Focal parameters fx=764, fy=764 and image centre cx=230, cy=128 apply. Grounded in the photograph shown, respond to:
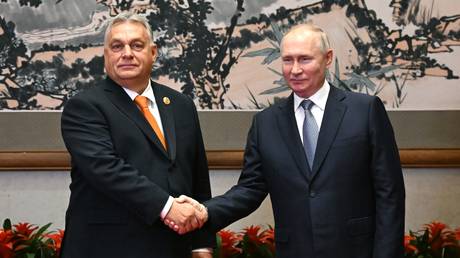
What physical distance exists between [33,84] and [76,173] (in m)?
1.45

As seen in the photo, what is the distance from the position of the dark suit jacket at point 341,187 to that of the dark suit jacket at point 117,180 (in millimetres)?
426

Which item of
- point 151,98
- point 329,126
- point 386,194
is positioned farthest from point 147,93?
point 386,194

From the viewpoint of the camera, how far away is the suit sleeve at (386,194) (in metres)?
2.84

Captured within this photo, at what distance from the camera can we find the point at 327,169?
9.55ft

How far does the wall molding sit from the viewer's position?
4227 millimetres

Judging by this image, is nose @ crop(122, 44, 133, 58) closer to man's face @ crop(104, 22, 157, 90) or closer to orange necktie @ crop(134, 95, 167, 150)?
man's face @ crop(104, 22, 157, 90)

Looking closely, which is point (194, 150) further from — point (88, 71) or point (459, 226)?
point (459, 226)

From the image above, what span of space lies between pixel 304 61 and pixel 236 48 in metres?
1.32

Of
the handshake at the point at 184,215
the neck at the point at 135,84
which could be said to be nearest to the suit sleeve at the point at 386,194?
the handshake at the point at 184,215

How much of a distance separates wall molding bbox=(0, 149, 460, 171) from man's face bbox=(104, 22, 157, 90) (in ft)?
4.17

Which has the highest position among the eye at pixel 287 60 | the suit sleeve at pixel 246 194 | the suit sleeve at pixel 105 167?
the eye at pixel 287 60

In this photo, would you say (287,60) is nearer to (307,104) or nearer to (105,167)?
(307,104)

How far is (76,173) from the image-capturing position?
3035 mm

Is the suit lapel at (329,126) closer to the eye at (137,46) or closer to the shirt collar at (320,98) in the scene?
the shirt collar at (320,98)
